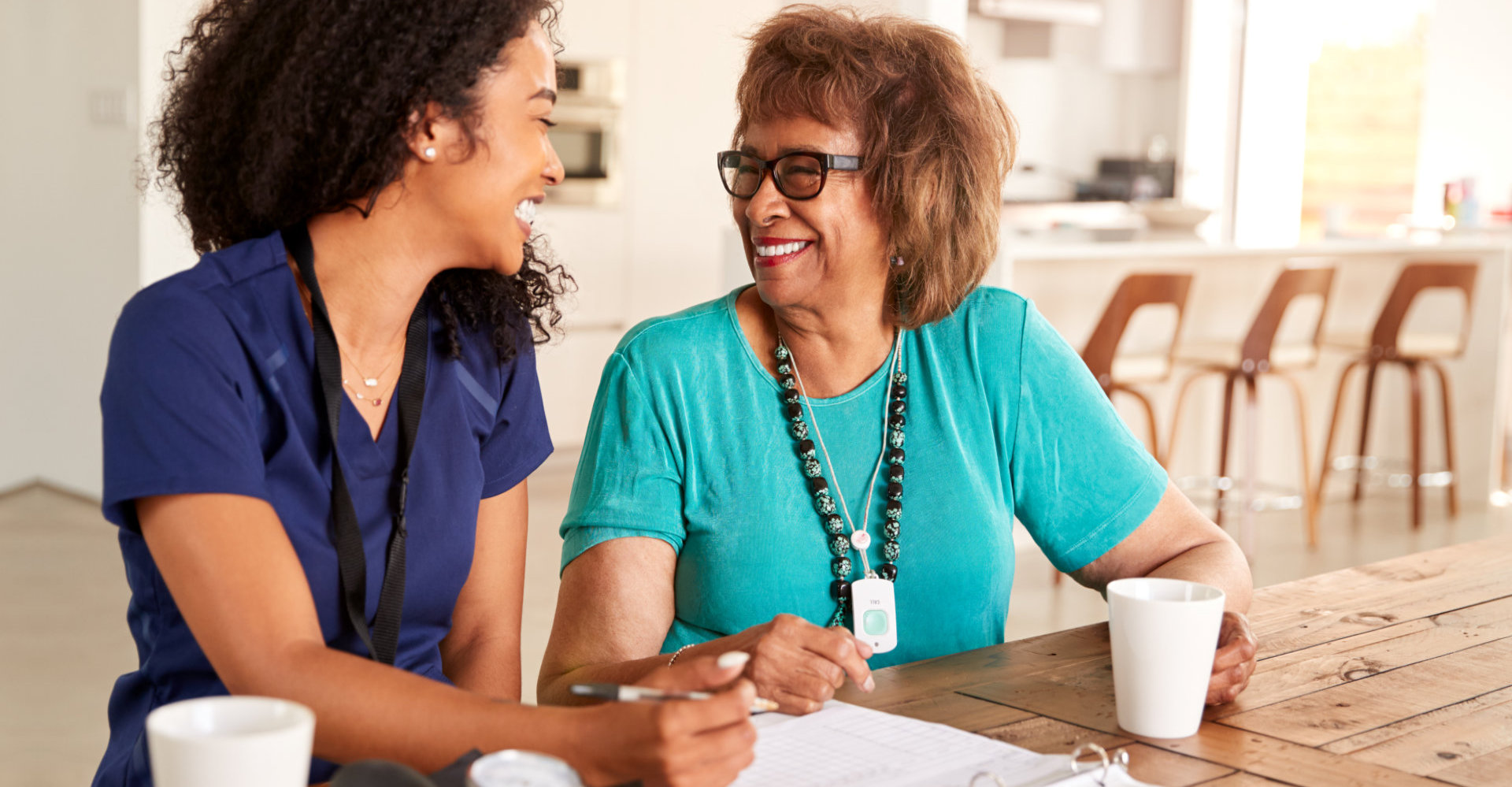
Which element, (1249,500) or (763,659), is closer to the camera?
(763,659)

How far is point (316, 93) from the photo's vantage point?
3.84 ft

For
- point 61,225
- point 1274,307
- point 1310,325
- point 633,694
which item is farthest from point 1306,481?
point 633,694

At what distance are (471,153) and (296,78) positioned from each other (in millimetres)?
149

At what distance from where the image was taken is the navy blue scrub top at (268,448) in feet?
3.42

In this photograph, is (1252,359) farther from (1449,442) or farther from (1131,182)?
(1131,182)

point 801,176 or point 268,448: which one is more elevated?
point 801,176

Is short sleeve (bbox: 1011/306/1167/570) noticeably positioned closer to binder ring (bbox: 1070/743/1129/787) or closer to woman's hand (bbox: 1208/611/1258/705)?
woman's hand (bbox: 1208/611/1258/705)

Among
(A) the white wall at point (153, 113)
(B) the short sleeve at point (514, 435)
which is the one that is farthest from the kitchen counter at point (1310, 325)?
(B) the short sleeve at point (514, 435)

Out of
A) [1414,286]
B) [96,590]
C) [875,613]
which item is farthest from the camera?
[1414,286]

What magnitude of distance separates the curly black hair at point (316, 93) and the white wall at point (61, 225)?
383 cm

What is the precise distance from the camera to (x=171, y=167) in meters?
1.32

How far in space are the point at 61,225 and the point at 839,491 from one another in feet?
14.3

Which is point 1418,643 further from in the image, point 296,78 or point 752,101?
point 296,78

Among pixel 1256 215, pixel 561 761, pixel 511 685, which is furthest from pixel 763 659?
pixel 1256 215
